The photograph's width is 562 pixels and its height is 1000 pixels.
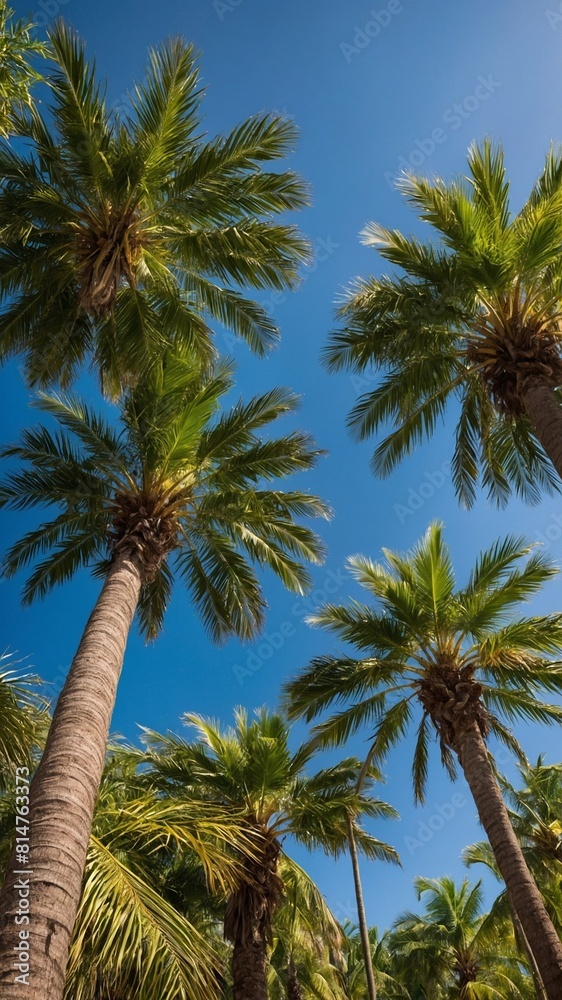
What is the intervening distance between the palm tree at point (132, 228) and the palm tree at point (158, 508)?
953mm

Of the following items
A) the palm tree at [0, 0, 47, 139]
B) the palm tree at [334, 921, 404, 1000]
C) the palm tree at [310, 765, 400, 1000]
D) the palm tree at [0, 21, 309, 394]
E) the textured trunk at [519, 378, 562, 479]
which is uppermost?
the palm tree at [0, 21, 309, 394]

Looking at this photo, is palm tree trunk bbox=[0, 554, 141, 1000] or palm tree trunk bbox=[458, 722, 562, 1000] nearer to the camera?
palm tree trunk bbox=[0, 554, 141, 1000]

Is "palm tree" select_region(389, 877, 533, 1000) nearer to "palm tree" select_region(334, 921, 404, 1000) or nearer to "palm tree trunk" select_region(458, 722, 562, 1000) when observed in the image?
"palm tree" select_region(334, 921, 404, 1000)

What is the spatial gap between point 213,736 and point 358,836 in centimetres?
364

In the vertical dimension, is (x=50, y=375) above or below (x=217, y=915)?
above

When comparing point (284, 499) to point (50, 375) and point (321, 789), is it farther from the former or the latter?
point (321, 789)

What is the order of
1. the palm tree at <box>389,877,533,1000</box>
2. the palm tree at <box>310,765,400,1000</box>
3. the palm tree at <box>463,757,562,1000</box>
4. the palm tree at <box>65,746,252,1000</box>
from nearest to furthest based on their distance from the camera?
1. the palm tree at <box>65,746,252,1000</box>
2. the palm tree at <box>310,765,400,1000</box>
3. the palm tree at <box>463,757,562,1000</box>
4. the palm tree at <box>389,877,533,1000</box>

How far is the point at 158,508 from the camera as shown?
31.8 ft

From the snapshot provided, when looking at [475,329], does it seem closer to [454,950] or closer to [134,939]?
[134,939]

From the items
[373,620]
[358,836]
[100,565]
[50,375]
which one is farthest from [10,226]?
[358,836]

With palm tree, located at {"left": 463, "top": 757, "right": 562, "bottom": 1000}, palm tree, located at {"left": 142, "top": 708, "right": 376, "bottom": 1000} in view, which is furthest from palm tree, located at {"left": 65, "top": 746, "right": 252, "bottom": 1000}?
palm tree, located at {"left": 463, "top": 757, "right": 562, "bottom": 1000}

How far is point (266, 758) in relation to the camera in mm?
12352

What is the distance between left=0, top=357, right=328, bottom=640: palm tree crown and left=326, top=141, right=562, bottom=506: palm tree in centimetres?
179

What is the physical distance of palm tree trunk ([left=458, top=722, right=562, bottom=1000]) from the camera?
8602 mm
